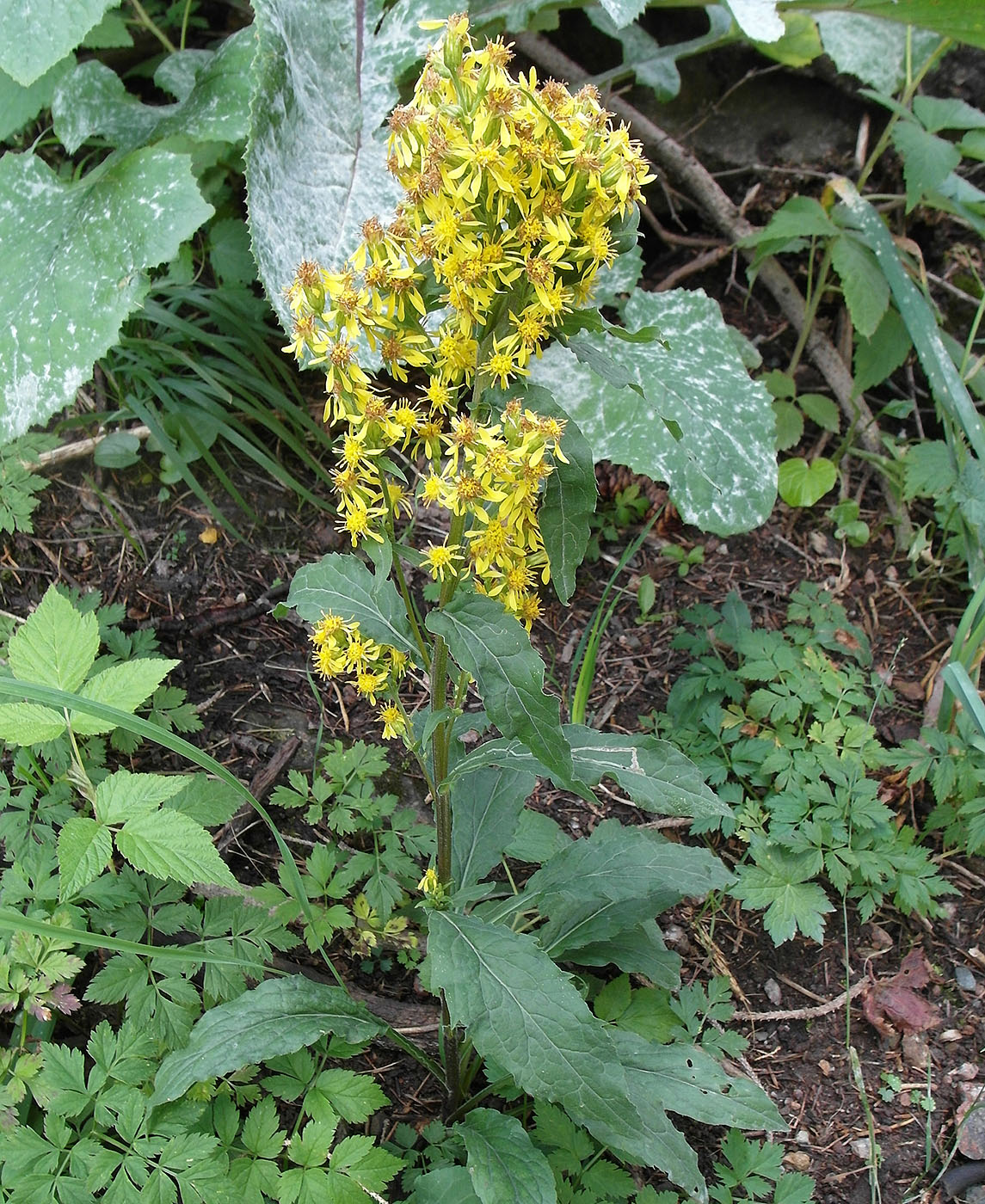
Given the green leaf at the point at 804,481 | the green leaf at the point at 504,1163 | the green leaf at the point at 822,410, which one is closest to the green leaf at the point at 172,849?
the green leaf at the point at 504,1163

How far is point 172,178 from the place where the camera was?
7.36ft

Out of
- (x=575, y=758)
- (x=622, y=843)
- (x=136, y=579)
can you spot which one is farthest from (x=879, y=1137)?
(x=136, y=579)

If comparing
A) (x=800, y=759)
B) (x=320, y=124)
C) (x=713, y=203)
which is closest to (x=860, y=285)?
(x=713, y=203)

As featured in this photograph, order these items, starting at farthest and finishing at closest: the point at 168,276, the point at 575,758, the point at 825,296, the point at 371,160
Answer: the point at 825,296
the point at 168,276
the point at 371,160
the point at 575,758

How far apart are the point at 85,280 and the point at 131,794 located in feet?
4.10

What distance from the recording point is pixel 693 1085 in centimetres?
180

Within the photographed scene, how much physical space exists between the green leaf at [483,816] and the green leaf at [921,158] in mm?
2005

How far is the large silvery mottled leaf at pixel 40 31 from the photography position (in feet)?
6.79

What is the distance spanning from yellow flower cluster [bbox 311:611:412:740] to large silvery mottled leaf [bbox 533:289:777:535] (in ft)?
3.35

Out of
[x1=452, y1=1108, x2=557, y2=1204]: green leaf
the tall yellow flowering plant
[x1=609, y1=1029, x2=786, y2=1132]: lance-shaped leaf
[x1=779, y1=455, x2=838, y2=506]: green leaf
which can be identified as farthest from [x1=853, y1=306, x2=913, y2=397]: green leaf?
[x1=452, y1=1108, x2=557, y2=1204]: green leaf

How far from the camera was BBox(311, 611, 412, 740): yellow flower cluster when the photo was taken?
5.43ft

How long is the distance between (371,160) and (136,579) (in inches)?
49.6

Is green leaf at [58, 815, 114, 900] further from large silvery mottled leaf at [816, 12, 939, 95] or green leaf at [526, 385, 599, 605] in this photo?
large silvery mottled leaf at [816, 12, 939, 95]

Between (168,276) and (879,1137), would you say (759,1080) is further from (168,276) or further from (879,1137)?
(168,276)
